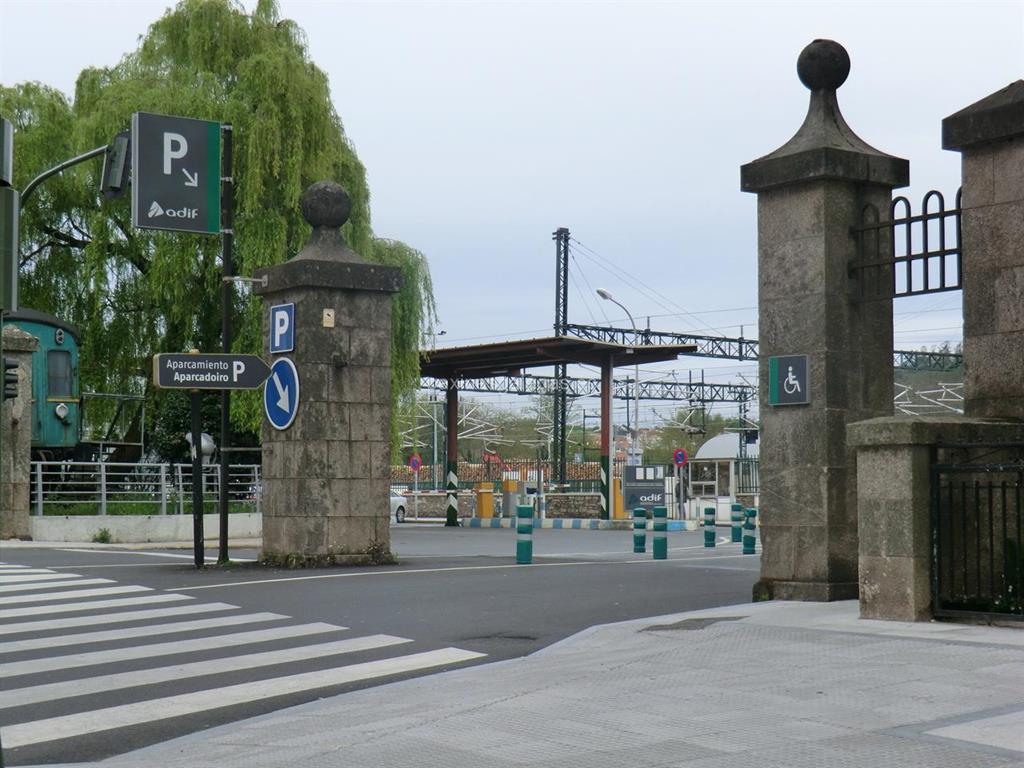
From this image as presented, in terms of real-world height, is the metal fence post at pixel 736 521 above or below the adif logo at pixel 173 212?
below

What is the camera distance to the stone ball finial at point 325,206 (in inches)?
701

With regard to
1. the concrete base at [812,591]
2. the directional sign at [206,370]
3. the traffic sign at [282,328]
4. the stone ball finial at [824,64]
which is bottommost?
the concrete base at [812,591]

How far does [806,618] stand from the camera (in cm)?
1091

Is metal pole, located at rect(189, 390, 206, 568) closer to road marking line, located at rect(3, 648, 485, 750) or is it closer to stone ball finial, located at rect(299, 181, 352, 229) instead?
stone ball finial, located at rect(299, 181, 352, 229)

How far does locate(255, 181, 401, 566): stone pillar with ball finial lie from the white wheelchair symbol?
21.0 ft

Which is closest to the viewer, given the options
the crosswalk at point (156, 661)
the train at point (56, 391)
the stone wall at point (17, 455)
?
the crosswalk at point (156, 661)

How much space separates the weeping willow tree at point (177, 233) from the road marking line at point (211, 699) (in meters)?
21.1

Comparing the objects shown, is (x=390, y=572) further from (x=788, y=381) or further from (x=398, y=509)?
(x=398, y=509)

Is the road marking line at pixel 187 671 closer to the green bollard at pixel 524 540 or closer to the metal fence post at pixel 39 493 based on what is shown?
the green bollard at pixel 524 540

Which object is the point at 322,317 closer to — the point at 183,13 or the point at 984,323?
the point at 984,323

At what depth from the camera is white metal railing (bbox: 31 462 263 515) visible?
27.9 metres

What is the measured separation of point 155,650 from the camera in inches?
401

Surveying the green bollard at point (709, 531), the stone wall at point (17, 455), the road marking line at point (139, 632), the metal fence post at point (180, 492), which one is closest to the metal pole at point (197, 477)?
the road marking line at point (139, 632)

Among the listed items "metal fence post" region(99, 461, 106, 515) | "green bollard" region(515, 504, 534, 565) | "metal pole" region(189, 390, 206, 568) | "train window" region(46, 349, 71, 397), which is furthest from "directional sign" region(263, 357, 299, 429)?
"train window" region(46, 349, 71, 397)
